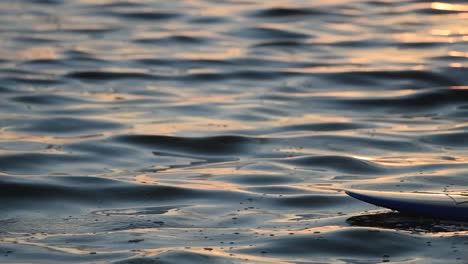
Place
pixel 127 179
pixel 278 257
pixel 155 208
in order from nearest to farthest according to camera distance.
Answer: pixel 278 257 < pixel 155 208 < pixel 127 179

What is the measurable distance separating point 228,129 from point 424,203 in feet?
10.4

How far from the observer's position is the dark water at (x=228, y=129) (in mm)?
5828

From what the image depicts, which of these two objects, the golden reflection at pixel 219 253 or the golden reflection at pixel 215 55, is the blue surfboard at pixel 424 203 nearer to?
the golden reflection at pixel 219 253

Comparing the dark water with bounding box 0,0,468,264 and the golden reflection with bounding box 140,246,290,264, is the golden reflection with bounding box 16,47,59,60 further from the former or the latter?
the golden reflection with bounding box 140,246,290,264

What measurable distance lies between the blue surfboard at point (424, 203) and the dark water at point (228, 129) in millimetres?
57

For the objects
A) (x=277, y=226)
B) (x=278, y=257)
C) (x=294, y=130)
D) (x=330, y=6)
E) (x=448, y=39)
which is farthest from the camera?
(x=330, y=6)

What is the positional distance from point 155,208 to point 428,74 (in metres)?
5.12

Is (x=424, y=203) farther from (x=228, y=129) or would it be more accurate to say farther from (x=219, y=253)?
(x=228, y=129)

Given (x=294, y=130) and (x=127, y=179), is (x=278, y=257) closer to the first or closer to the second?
(x=127, y=179)

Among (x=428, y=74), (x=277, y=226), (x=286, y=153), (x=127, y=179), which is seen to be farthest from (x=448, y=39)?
(x=277, y=226)

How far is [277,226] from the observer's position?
6.12 m

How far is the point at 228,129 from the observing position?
8969 mm

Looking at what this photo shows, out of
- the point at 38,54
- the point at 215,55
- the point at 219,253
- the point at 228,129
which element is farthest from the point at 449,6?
the point at 219,253

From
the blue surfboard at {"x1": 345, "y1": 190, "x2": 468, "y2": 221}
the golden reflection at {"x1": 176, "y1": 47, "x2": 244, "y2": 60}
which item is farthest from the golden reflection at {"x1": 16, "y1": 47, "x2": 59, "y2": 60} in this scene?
the blue surfboard at {"x1": 345, "y1": 190, "x2": 468, "y2": 221}
